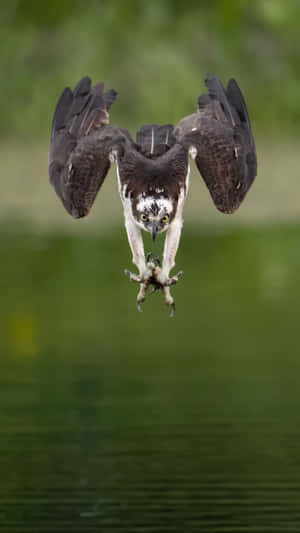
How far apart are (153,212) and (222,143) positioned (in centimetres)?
128

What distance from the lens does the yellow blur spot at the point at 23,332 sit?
40.9m

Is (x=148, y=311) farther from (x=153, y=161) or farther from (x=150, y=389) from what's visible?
(x=153, y=161)

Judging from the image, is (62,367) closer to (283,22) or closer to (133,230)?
(283,22)

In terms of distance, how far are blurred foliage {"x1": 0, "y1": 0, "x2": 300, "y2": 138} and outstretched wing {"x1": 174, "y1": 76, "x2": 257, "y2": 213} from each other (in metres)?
29.0

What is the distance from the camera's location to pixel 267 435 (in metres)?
33.6

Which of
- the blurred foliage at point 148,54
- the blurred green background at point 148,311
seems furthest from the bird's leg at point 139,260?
the blurred foliage at point 148,54

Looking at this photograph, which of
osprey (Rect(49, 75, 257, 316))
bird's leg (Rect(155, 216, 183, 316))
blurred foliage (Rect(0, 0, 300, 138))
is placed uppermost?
blurred foliage (Rect(0, 0, 300, 138))

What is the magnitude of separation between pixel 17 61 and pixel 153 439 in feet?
49.4

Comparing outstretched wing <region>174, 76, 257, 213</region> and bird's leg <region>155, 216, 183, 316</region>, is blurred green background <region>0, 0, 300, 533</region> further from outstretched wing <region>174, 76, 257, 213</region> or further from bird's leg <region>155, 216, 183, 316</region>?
bird's leg <region>155, 216, 183, 316</region>

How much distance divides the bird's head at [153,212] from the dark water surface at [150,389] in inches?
623

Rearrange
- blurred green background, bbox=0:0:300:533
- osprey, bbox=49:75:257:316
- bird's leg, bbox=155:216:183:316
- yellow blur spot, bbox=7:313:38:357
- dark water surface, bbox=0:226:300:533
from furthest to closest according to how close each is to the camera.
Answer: yellow blur spot, bbox=7:313:38:357
blurred green background, bbox=0:0:300:533
dark water surface, bbox=0:226:300:533
bird's leg, bbox=155:216:183:316
osprey, bbox=49:75:257:316

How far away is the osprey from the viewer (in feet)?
37.2

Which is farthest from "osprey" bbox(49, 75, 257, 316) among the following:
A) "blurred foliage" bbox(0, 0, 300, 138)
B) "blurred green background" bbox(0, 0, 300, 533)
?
"blurred foliage" bbox(0, 0, 300, 138)

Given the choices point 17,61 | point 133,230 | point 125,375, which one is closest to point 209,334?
point 125,375
